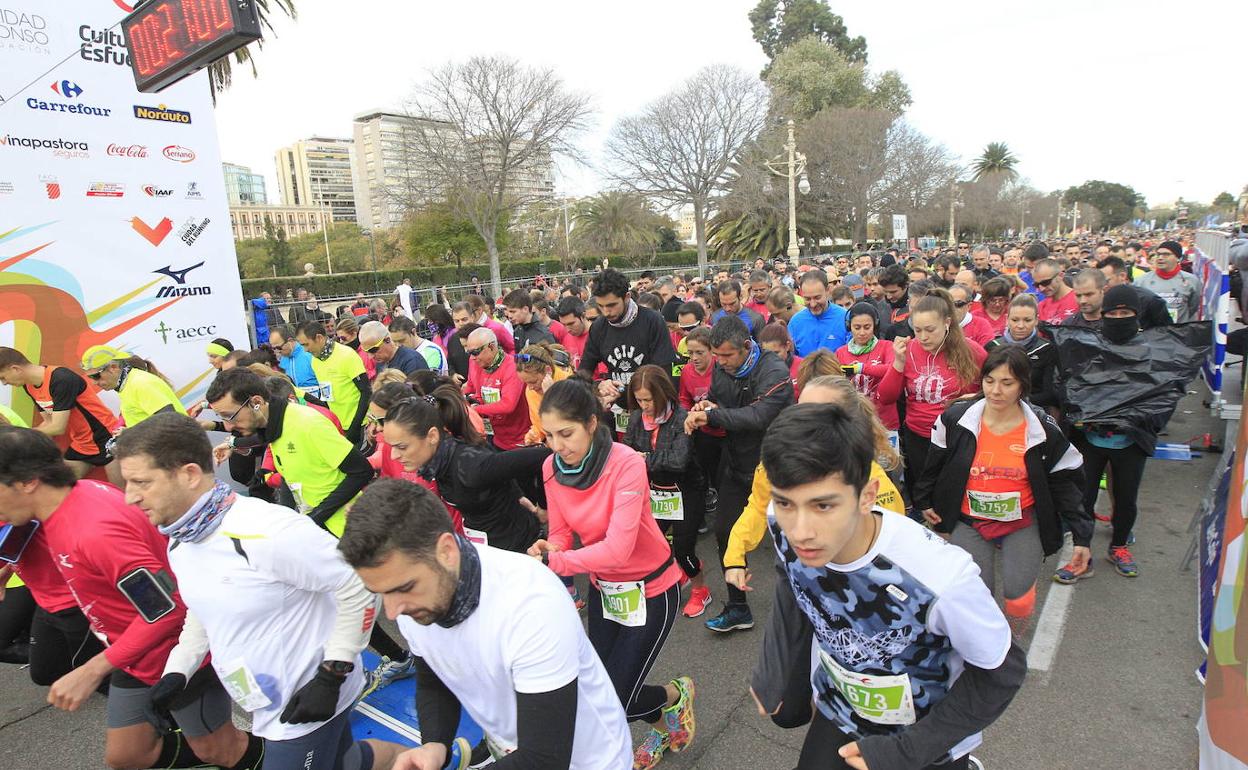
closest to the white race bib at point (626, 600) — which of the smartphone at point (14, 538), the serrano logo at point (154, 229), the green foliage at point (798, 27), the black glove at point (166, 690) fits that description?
the black glove at point (166, 690)

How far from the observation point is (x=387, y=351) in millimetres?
6727

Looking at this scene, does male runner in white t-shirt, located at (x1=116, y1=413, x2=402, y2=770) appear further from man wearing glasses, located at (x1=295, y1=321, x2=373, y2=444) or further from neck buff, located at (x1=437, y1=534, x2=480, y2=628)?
man wearing glasses, located at (x1=295, y1=321, x2=373, y2=444)

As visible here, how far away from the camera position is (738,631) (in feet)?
14.3

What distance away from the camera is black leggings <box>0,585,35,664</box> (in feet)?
12.6

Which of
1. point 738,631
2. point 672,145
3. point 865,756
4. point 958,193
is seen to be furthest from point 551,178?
point 958,193

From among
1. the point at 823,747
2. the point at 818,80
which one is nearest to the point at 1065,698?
the point at 823,747

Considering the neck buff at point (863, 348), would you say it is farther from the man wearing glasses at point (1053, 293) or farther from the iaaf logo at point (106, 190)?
the iaaf logo at point (106, 190)

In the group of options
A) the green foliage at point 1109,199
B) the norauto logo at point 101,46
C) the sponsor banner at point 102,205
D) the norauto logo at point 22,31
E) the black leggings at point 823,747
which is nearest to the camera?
the black leggings at point 823,747

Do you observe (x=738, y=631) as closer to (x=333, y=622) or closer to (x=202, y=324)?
(x=333, y=622)

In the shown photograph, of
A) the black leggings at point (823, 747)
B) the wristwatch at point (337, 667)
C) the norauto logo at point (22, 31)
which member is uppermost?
the norauto logo at point (22, 31)

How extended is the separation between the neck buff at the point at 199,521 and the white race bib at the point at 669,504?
252 cm

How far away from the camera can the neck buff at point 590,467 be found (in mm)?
2895

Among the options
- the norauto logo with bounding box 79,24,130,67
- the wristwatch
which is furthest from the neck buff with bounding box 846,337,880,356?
the norauto logo with bounding box 79,24,130,67

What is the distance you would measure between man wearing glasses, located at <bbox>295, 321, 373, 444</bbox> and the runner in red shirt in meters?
3.55
